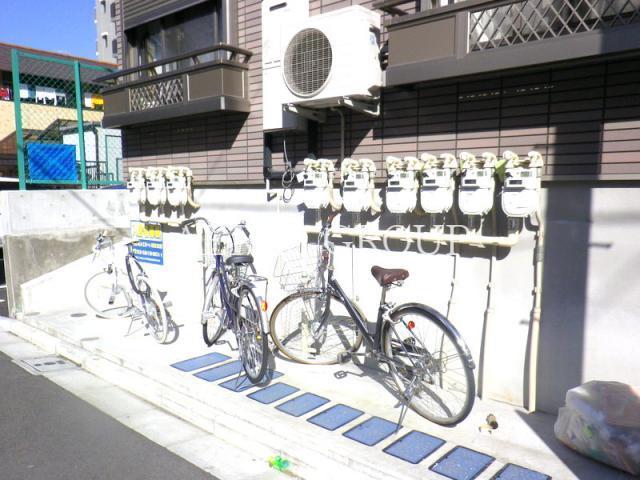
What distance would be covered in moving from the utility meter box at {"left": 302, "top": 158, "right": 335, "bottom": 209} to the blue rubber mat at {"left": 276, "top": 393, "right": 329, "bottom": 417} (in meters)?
1.99

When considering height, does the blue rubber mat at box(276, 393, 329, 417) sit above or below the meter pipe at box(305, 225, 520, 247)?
below

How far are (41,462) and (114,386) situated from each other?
1476 millimetres

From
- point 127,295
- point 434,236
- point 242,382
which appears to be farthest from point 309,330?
point 127,295

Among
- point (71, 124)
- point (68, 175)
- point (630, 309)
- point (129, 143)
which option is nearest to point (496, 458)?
point (630, 309)

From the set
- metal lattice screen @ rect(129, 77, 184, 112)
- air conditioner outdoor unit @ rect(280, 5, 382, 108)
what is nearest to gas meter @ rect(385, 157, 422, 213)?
air conditioner outdoor unit @ rect(280, 5, 382, 108)

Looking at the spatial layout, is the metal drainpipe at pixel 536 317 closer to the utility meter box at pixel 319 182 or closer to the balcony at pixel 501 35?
the balcony at pixel 501 35

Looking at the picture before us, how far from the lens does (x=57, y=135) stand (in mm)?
12016

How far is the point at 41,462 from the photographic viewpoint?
3680mm

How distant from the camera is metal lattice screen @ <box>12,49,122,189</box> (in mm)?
8992

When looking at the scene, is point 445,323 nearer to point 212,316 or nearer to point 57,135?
point 212,316

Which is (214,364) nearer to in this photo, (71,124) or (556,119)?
(556,119)

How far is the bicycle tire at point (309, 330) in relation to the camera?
507 centimetres

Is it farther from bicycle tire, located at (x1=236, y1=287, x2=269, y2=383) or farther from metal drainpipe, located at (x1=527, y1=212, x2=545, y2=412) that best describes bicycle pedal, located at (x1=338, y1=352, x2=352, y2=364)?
metal drainpipe, located at (x1=527, y1=212, x2=545, y2=412)

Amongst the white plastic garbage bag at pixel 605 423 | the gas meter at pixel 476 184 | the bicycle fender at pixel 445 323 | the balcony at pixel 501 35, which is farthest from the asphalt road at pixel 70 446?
the balcony at pixel 501 35
